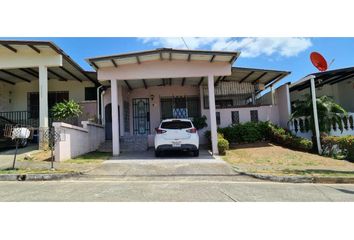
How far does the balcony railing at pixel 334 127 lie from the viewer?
44.0ft

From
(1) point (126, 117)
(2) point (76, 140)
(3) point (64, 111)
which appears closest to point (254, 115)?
(1) point (126, 117)

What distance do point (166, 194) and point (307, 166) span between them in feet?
19.8

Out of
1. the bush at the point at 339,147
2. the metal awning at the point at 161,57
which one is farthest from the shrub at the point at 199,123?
the bush at the point at 339,147

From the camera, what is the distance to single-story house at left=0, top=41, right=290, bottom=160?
1227cm

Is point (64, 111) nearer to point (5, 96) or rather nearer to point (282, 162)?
point (5, 96)

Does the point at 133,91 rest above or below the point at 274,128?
→ above

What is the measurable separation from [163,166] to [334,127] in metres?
8.25

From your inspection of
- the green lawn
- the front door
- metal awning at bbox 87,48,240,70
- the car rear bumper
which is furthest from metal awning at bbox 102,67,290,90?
the car rear bumper

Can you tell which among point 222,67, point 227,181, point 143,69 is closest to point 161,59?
point 143,69

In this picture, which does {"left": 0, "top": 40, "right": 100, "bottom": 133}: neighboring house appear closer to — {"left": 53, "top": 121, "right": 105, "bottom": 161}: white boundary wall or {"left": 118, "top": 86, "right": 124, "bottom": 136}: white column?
{"left": 118, "top": 86, "right": 124, "bottom": 136}: white column

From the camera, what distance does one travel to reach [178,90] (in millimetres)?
17203

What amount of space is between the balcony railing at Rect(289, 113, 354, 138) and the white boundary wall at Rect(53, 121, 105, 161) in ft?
30.8
